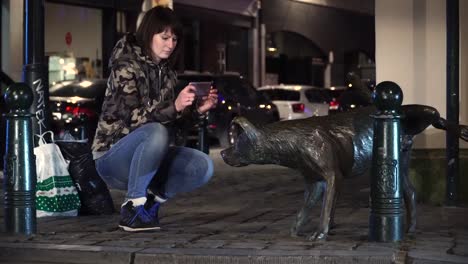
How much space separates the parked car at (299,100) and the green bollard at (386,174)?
1755 centimetres

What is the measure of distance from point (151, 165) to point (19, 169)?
0.95 meters

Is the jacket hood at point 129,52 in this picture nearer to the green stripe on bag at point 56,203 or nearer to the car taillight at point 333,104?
the green stripe on bag at point 56,203

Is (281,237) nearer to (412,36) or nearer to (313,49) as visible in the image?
(412,36)

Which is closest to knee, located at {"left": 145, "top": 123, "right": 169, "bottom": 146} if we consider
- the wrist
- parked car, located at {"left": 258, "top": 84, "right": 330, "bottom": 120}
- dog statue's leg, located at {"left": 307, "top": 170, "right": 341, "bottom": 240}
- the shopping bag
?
the wrist

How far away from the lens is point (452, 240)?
5844 millimetres

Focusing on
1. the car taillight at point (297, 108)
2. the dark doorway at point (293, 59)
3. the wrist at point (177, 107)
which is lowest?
the wrist at point (177, 107)

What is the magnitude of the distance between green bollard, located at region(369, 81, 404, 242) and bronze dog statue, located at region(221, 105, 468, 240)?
0.14 metres

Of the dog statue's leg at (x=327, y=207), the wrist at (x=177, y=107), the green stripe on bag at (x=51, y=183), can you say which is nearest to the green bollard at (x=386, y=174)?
the dog statue's leg at (x=327, y=207)

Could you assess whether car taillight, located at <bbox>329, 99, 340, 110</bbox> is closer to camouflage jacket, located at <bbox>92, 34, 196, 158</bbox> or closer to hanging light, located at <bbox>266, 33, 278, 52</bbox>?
hanging light, located at <bbox>266, 33, 278, 52</bbox>

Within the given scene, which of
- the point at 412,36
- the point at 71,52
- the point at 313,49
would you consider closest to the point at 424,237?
the point at 412,36

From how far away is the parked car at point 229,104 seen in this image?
727 inches

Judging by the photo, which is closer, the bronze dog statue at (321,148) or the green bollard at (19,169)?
the bronze dog statue at (321,148)

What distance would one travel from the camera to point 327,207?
18.9 ft

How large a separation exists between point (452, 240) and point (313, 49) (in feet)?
116
